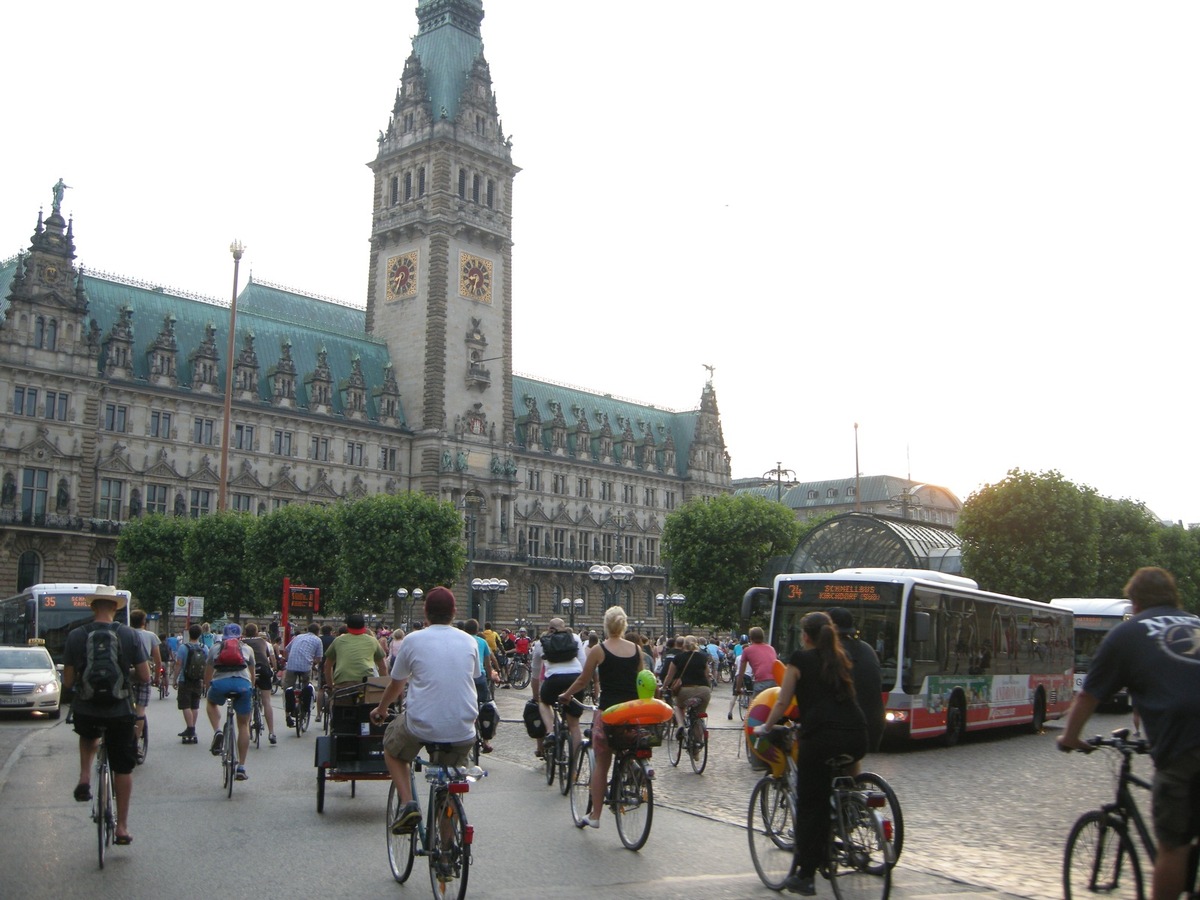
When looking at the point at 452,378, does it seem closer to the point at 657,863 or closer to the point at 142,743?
the point at 142,743

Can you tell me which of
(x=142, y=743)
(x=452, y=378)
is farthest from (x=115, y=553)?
(x=142, y=743)

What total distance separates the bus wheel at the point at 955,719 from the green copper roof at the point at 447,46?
76.7 m

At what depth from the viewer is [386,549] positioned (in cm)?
6975

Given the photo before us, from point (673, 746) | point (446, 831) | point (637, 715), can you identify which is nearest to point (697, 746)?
point (673, 746)

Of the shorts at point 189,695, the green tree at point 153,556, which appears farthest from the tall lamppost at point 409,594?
the shorts at point 189,695

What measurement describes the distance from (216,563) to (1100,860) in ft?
215

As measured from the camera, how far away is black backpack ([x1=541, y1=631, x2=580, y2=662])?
17.8m

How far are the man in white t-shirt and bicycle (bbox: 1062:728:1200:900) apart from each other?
15.4 feet

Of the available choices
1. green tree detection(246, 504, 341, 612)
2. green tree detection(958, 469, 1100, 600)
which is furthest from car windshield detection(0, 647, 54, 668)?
green tree detection(958, 469, 1100, 600)

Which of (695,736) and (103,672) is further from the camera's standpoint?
(695,736)

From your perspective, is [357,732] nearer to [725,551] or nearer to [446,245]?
[725,551]

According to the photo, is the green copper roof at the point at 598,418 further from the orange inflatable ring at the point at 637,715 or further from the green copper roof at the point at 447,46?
the orange inflatable ring at the point at 637,715

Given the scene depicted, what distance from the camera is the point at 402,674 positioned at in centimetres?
1020

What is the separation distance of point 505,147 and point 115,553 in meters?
44.6
